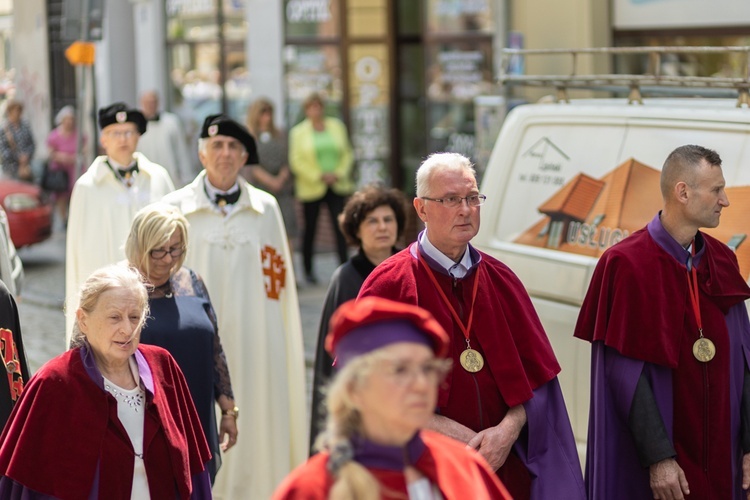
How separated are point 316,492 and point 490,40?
13.8 meters

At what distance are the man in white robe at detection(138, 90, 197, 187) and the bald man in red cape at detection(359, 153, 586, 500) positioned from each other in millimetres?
10203

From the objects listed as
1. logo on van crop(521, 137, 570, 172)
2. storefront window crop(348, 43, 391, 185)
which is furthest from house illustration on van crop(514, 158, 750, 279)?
storefront window crop(348, 43, 391, 185)

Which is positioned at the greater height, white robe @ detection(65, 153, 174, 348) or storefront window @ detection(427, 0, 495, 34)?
storefront window @ detection(427, 0, 495, 34)

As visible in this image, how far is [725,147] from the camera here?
620 cm

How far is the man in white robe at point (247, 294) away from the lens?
7.68 meters

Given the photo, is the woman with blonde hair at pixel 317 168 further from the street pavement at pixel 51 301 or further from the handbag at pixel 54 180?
the handbag at pixel 54 180

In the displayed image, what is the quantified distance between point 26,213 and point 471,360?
42.1 feet

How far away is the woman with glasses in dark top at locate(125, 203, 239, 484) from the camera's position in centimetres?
625

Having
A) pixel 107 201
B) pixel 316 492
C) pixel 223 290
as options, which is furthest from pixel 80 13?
pixel 316 492

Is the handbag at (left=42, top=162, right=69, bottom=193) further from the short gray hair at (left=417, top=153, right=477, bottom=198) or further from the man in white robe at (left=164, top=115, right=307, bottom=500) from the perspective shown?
Result: the short gray hair at (left=417, top=153, right=477, bottom=198)

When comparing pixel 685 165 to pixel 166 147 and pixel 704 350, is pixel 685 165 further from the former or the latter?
pixel 166 147

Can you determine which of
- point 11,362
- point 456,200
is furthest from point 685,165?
point 11,362

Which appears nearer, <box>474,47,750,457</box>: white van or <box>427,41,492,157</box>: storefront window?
<box>474,47,750,457</box>: white van

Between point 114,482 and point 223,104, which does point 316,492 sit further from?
point 223,104
